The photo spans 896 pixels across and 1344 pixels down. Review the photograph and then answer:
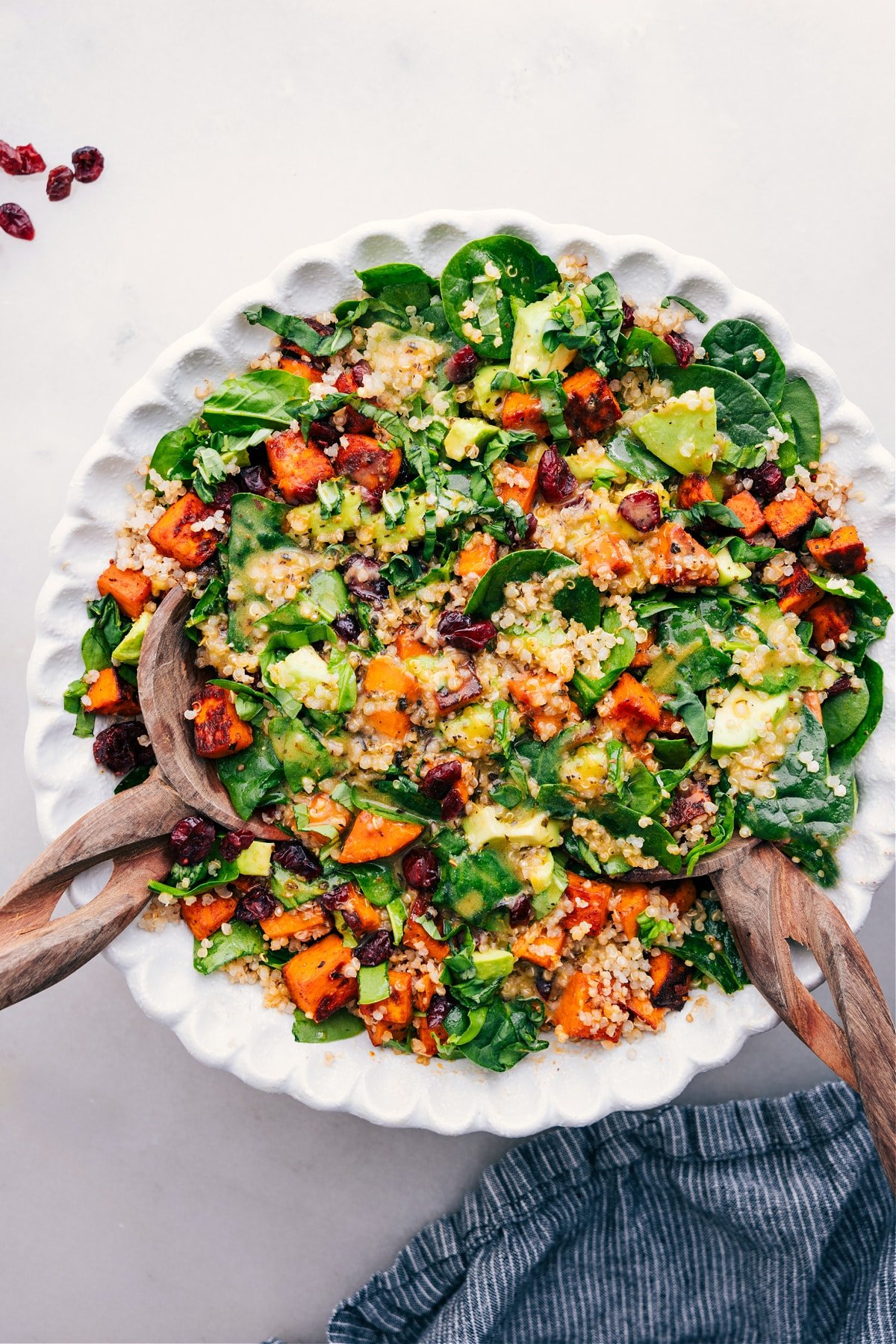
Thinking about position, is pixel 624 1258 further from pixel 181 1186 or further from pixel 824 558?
pixel 824 558

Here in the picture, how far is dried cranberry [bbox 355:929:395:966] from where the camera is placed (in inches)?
81.1

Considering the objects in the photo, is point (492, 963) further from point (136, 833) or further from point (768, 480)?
point (768, 480)

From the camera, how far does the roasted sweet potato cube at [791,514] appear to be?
6.72ft

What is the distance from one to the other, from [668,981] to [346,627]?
100 centimetres

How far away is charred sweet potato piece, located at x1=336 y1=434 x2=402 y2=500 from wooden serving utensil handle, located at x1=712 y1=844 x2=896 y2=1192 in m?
1.05

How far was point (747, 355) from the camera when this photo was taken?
6.66ft

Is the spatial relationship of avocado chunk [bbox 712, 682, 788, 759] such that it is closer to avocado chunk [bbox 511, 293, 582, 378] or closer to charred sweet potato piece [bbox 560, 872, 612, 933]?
charred sweet potato piece [bbox 560, 872, 612, 933]

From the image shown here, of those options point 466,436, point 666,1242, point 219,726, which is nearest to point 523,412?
point 466,436

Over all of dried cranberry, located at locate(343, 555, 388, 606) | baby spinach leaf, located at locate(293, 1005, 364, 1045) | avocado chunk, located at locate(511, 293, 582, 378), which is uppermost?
avocado chunk, located at locate(511, 293, 582, 378)

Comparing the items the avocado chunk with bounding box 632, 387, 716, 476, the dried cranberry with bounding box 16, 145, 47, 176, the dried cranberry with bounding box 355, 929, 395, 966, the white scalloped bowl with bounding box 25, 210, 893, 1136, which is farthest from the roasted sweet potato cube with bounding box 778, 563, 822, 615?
the dried cranberry with bounding box 16, 145, 47, 176

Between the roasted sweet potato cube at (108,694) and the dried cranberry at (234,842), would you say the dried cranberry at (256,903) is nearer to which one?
the dried cranberry at (234,842)

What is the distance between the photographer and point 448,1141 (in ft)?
8.79

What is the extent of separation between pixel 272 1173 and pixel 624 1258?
3.19ft

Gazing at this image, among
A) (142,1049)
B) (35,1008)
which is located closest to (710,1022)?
(142,1049)
